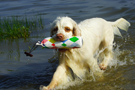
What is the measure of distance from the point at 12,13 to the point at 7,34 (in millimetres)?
3929

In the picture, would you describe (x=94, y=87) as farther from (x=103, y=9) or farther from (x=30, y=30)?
(x=103, y=9)

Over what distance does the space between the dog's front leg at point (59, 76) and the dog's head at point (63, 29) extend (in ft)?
2.44

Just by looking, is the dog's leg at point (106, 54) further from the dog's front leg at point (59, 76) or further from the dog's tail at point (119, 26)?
the dog's front leg at point (59, 76)

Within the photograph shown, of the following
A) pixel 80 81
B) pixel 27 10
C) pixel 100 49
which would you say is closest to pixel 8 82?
pixel 80 81

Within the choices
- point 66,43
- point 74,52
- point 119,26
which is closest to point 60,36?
point 66,43

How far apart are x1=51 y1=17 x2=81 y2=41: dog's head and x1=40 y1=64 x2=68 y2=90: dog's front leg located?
744 millimetres

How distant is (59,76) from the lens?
4500mm

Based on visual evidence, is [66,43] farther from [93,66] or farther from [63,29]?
[93,66]

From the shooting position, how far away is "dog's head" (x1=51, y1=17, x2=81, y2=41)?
3940 mm

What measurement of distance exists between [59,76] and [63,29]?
1.01m

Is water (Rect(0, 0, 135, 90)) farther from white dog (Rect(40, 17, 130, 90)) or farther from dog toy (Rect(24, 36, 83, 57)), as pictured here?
dog toy (Rect(24, 36, 83, 57))

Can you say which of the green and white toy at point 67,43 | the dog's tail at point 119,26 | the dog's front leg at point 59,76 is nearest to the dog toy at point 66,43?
the green and white toy at point 67,43

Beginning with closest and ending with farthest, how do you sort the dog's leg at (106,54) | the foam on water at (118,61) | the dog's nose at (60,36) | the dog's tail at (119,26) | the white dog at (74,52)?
the dog's nose at (60,36) < the white dog at (74,52) < the foam on water at (118,61) < the dog's leg at (106,54) < the dog's tail at (119,26)

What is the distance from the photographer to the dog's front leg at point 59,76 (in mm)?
4402
